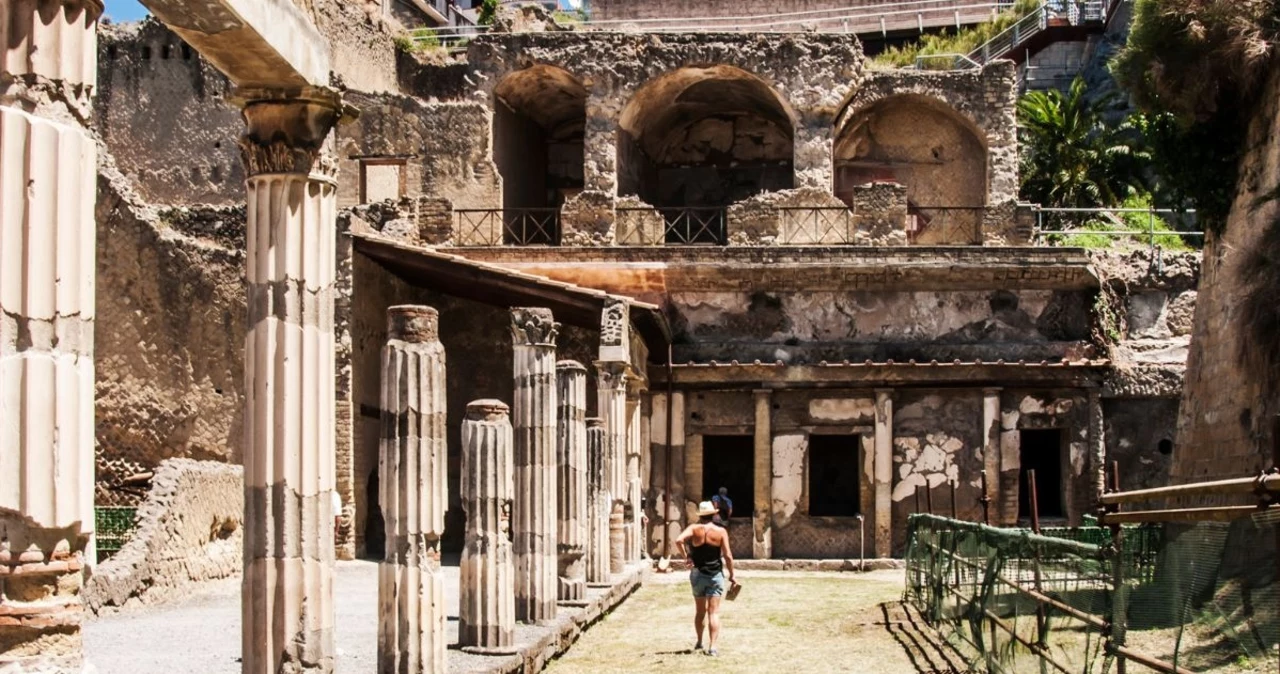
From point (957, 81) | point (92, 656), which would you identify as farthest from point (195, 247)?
point (957, 81)

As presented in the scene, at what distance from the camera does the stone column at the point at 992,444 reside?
2459cm

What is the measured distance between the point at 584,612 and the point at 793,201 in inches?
512

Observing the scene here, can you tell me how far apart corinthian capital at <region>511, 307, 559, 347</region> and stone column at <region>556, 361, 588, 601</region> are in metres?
1.58

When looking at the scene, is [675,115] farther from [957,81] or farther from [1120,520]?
[1120,520]

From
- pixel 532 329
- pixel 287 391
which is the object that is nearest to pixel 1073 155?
pixel 532 329

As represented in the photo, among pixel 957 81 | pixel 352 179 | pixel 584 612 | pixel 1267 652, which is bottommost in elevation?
pixel 584 612

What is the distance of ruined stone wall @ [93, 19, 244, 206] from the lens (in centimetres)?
2758

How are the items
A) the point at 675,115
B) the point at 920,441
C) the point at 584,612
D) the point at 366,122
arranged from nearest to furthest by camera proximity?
the point at 584,612, the point at 920,441, the point at 366,122, the point at 675,115

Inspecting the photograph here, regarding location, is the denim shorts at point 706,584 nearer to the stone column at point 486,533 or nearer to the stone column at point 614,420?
the stone column at point 486,533

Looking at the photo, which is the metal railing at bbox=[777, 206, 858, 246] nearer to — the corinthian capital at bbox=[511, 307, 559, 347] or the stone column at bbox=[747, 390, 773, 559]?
the stone column at bbox=[747, 390, 773, 559]

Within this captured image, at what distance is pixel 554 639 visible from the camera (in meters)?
13.2

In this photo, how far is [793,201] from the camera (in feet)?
88.4

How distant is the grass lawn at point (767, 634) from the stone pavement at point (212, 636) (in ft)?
1.30

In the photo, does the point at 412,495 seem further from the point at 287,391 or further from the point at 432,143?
the point at 432,143
